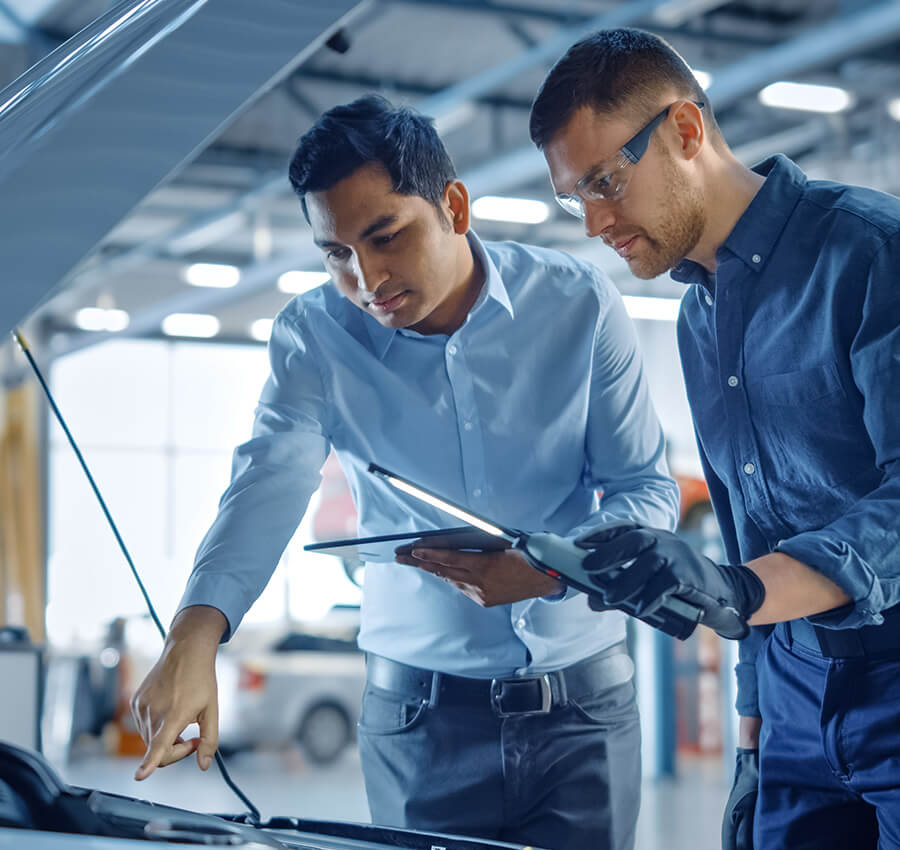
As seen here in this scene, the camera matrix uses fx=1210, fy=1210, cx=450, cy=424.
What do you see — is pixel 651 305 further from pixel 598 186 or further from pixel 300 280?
pixel 598 186

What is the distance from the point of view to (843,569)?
1.20 metres

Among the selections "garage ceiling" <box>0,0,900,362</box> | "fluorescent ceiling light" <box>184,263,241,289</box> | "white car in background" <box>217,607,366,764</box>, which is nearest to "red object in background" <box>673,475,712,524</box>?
"garage ceiling" <box>0,0,900,362</box>

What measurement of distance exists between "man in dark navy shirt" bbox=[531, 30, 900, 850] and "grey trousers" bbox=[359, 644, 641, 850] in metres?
0.27

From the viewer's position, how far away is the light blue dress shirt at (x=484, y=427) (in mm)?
1817

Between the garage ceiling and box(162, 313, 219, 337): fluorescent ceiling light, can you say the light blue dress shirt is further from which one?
box(162, 313, 219, 337): fluorescent ceiling light

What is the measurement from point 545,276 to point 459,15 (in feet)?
25.1

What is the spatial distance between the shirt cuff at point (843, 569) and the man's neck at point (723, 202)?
0.44 meters

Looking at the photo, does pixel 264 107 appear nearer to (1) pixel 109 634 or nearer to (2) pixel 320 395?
Answer: (1) pixel 109 634

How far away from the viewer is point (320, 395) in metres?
1.87

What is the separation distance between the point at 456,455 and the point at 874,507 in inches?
29.5

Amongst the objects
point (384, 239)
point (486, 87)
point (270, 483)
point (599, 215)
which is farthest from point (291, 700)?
point (599, 215)

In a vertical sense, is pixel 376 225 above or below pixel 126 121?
above

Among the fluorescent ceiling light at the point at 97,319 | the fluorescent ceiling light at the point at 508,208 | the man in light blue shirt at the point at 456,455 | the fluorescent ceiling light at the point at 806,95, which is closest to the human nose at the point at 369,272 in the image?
the man in light blue shirt at the point at 456,455

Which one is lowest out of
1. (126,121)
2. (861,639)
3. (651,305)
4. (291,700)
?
(291,700)
